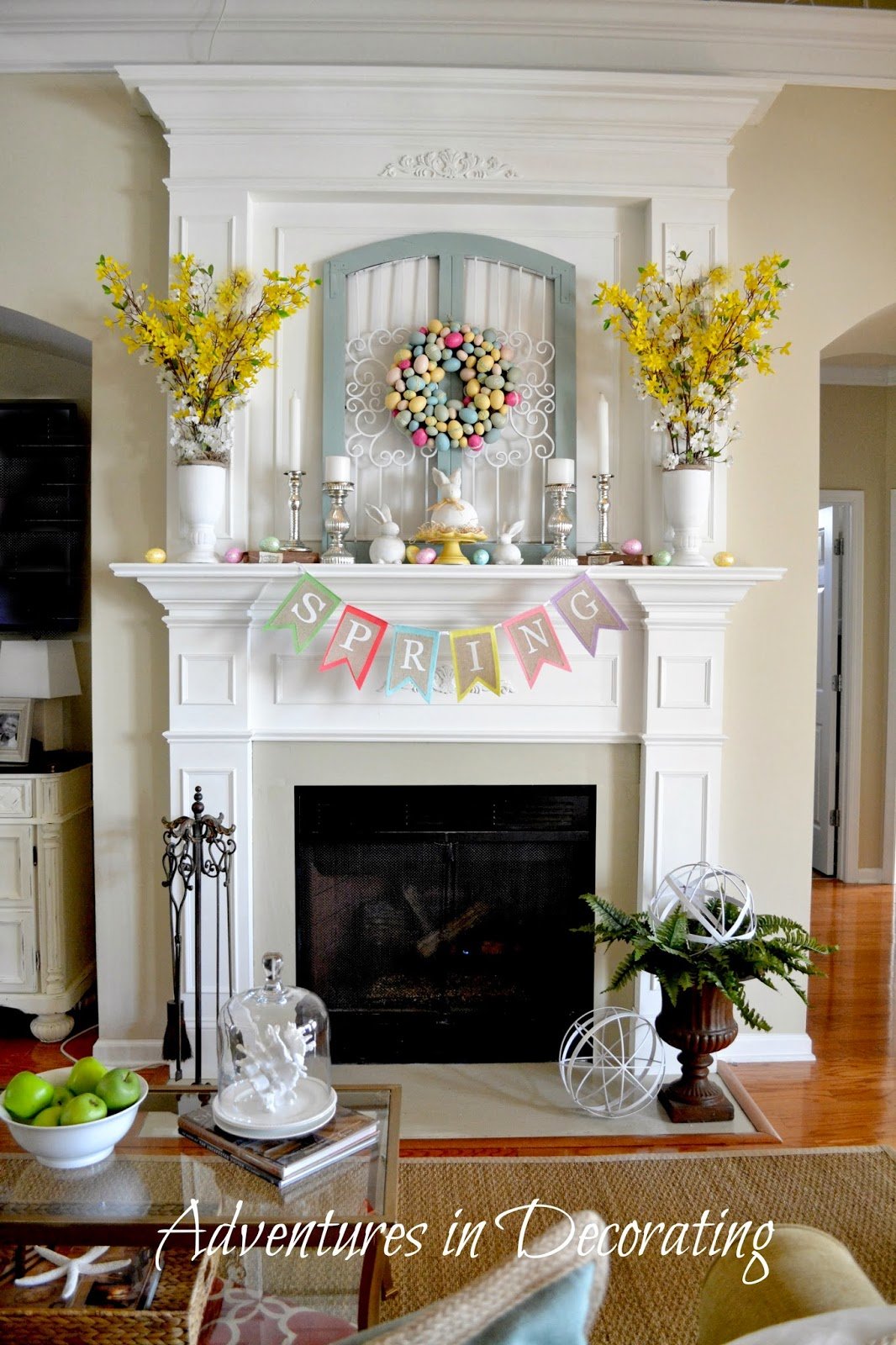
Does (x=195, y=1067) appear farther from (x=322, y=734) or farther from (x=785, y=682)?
(x=785, y=682)

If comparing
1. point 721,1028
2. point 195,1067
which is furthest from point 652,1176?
point 195,1067

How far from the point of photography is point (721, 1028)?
2.71 metres

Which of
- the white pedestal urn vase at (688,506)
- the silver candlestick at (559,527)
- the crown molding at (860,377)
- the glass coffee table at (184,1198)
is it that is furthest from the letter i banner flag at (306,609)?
the crown molding at (860,377)

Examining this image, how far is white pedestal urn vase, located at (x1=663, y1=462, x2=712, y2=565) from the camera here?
2857 mm

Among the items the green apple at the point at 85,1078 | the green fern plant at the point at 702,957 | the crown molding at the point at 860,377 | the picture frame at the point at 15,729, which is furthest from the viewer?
the crown molding at the point at 860,377

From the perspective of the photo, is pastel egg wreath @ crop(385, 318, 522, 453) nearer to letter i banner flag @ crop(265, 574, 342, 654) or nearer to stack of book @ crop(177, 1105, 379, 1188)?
letter i banner flag @ crop(265, 574, 342, 654)

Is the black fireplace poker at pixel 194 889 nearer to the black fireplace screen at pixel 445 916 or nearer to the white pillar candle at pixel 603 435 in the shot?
the black fireplace screen at pixel 445 916

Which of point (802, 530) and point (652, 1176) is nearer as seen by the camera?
Result: point (652, 1176)

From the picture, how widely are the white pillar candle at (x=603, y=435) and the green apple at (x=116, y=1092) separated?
2089 mm

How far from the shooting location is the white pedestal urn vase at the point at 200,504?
9.30 ft

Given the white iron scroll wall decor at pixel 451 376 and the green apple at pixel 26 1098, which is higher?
the white iron scroll wall decor at pixel 451 376

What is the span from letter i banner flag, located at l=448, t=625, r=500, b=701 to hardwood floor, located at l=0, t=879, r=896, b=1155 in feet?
4.11

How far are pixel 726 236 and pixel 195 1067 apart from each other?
117 inches

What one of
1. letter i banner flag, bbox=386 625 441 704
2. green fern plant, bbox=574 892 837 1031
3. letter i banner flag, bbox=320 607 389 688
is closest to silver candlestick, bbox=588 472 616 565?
letter i banner flag, bbox=386 625 441 704
